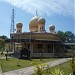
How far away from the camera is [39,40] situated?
141ft

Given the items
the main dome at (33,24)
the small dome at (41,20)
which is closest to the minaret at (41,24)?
the small dome at (41,20)

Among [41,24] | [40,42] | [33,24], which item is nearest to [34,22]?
[33,24]

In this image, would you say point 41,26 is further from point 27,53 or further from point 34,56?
point 27,53

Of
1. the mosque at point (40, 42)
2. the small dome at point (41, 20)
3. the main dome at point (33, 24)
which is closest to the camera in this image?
the mosque at point (40, 42)

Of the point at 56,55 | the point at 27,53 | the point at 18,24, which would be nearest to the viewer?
the point at 27,53

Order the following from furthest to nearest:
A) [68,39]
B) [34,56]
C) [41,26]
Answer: [68,39]
[41,26]
[34,56]

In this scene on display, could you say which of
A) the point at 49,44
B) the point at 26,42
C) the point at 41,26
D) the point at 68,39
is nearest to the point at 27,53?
the point at 26,42

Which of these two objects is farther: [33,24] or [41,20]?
[33,24]

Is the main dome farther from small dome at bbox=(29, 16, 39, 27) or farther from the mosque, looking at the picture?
the mosque

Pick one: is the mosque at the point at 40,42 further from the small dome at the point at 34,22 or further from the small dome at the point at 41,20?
the small dome at the point at 34,22

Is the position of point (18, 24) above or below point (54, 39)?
above

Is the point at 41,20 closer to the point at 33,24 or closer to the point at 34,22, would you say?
the point at 34,22

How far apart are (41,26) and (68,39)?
44.0m

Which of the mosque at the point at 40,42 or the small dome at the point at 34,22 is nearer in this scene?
the mosque at the point at 40,42
